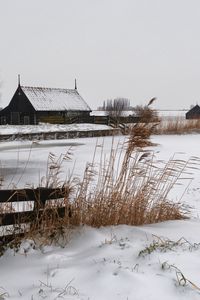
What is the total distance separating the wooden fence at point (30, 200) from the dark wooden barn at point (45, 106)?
2939 cm

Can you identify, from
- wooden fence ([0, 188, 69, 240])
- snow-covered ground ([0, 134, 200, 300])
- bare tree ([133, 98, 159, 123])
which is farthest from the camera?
bare tree ([133, 98, 159, 123])

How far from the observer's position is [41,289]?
8.70 ft

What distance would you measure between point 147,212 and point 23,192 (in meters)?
1.47

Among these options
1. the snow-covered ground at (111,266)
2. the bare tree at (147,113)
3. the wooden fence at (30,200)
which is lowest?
the snow-covered ground at (111,266)

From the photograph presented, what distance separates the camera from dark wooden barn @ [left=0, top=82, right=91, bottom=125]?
1345 inches

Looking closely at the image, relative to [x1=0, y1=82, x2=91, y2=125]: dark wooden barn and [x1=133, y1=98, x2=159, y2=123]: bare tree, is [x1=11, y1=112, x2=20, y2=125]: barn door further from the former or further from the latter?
[x1=133, y1=98, x2=159, y2=123]: bare tree

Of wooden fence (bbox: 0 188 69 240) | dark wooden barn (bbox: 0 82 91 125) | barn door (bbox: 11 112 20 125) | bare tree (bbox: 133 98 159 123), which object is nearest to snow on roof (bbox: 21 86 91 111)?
dark wooden barn (bbox: 0 82 91 125)

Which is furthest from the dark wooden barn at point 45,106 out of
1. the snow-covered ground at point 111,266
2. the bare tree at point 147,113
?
the snow-covered ground at point 111,266

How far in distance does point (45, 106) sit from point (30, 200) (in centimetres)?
3113

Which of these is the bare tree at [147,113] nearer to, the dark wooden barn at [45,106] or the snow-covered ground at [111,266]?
the snow-covered ground at [111,266]

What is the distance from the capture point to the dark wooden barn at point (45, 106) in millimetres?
34156

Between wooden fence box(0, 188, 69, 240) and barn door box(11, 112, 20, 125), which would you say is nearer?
wooden fence box(0, 188, 69, 240)

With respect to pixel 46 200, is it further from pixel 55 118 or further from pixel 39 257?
pixel 55 118

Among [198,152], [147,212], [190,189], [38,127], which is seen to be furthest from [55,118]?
[147,212]
